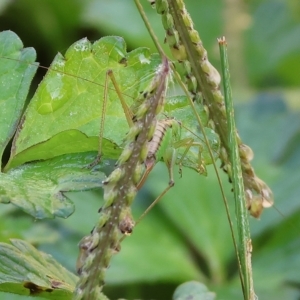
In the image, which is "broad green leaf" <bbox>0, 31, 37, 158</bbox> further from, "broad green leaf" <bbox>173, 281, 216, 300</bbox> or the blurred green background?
"broad green leaf" <bbox>173, 281, 216, 300</bbox>

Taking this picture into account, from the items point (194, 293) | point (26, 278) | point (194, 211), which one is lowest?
point (26, 278)

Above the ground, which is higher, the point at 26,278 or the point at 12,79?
the point at 12,79

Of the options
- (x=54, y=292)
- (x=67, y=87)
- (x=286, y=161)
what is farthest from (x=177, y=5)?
(x=286, y=161)

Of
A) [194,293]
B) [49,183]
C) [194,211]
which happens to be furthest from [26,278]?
[194,211]

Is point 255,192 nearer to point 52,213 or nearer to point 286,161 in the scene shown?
point 52,213

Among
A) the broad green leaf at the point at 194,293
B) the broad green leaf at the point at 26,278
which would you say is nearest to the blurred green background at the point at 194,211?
the broad green leaf at the point at 26,278

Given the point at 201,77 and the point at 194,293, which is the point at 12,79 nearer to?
the point at 201,77

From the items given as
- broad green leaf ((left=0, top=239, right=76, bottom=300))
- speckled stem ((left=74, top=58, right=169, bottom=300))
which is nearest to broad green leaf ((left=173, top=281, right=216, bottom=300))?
broad green leaf ((left=0, top=239, right=76, bottom=300))
